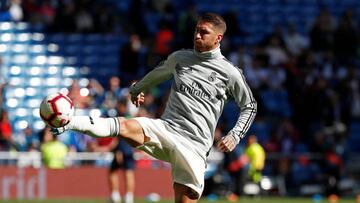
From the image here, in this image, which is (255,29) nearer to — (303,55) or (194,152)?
(303,55)

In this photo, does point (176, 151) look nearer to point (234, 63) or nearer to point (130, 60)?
point (130, 60)

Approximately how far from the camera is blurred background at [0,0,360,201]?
2653cm

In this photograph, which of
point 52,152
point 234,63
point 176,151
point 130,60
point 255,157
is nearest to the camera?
point 176,151

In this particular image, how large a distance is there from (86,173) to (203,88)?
13170 mm

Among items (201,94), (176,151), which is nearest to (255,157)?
(201,94)

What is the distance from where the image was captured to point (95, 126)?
31.8ft

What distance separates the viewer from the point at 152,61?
94.7ft

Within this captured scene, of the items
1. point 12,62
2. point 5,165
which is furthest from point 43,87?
point 5,165

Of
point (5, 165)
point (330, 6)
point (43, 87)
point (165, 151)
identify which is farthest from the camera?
point (330, 6)

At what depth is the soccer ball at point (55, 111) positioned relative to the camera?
941cm

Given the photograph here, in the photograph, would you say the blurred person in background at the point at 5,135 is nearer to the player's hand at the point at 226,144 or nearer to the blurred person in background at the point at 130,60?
the blurred person in background at the point at 130,60

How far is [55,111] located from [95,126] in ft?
1.46

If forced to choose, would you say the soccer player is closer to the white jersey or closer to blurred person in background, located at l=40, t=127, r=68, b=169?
the white jersey

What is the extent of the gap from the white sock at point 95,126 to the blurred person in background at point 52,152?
44.3 feet
